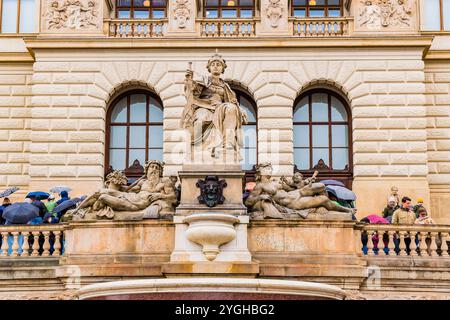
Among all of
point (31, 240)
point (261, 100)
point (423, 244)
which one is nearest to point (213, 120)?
point (31, 240)

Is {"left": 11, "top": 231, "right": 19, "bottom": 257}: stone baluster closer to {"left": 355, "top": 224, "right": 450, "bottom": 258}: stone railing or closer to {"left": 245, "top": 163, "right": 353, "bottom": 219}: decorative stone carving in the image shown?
{"left": 245, "top": 163, "right": 353, "bottom": 219}: decorative stone carving

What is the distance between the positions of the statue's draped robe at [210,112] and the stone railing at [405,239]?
3.62m

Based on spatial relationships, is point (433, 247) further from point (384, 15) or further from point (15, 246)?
point (384, 15)

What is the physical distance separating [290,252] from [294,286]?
2778mm

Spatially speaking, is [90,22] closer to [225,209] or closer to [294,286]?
[225,209]

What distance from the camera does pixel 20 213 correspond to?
72.9 feet

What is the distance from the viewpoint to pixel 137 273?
20094mm

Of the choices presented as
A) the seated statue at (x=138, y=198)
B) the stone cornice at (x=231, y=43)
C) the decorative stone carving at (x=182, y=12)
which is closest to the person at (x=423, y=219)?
the seated statue at (x=138, y=198)

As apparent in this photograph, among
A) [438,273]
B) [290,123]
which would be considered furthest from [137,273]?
[290,123]

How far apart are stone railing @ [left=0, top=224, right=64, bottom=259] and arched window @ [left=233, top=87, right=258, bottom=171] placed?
13623 mm

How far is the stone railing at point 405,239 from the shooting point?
20.9 meters

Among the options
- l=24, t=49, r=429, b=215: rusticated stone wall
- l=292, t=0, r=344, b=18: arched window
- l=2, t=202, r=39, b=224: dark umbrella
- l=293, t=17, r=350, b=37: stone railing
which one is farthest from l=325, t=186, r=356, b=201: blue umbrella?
l=292, t=0, r=344, b=18: arched window

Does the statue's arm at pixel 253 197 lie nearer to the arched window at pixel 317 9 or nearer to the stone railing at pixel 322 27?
the stone railing at pixel 322 27

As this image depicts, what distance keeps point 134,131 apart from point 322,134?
710 centimetres
